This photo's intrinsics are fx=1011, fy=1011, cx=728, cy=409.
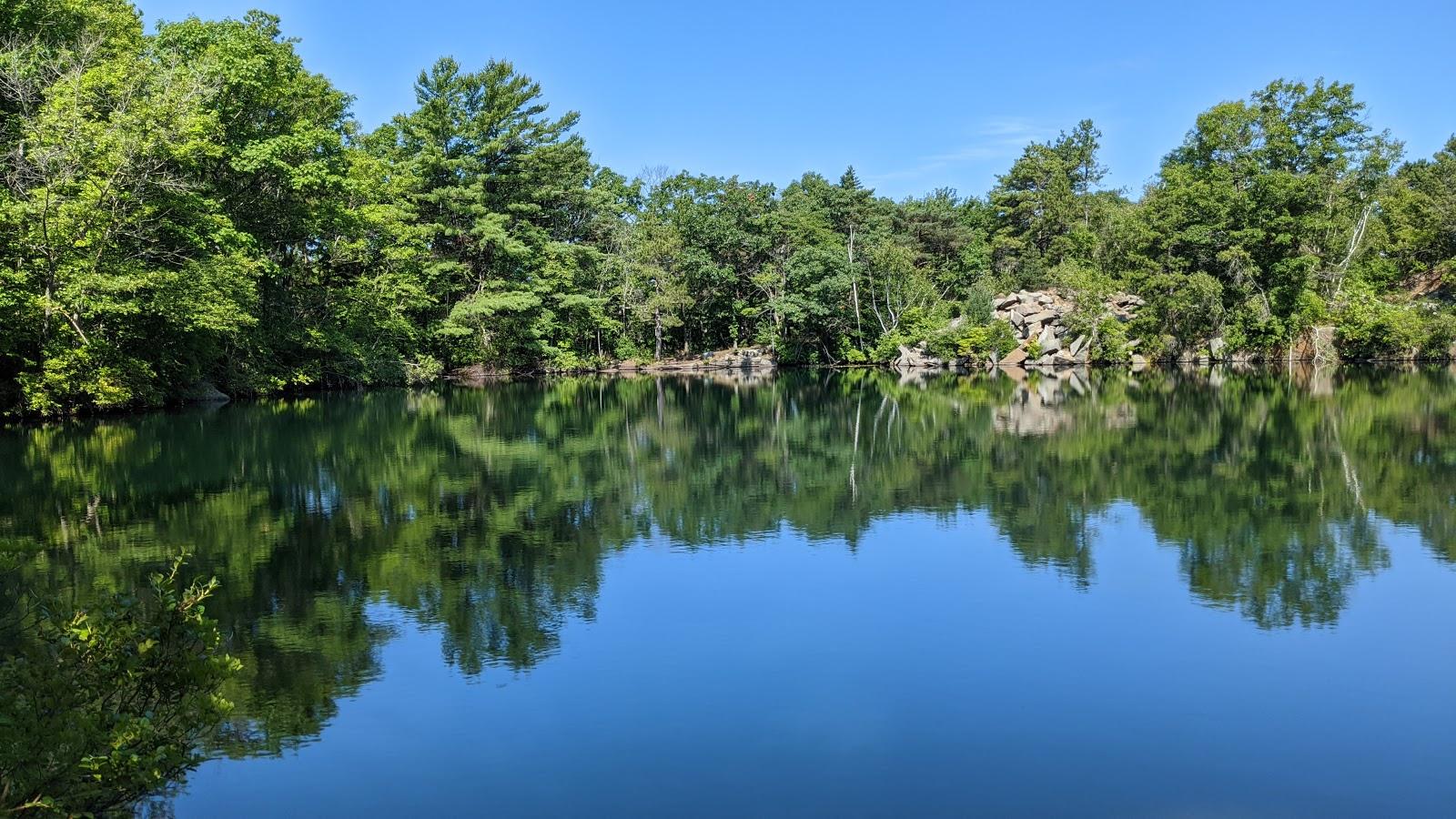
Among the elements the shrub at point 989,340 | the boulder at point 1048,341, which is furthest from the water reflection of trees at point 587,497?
the shrub at point 989,340

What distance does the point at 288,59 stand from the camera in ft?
109

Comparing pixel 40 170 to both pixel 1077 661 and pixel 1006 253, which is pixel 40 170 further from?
pixel 1006 253

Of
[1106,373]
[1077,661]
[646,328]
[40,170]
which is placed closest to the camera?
[1077,661]

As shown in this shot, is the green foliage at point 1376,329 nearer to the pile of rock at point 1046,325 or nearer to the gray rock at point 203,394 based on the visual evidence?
the pile of rock at point 1046,325

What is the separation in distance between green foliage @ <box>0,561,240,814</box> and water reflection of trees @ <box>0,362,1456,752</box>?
23.2 inches

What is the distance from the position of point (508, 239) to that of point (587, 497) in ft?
109

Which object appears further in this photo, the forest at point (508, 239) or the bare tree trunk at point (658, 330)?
the bare tree trunk at point (658, 330)

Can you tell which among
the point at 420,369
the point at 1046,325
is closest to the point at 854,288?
the point at 1046,325

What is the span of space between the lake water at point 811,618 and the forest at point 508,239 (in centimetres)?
785

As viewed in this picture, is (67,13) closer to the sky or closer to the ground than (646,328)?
closer to the sky

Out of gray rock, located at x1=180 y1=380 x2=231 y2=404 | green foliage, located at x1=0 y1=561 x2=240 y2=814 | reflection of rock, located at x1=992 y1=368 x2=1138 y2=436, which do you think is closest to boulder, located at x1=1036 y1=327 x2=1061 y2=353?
reflection of rock, located at x1=992 y1=368 x2=1138 y2=436

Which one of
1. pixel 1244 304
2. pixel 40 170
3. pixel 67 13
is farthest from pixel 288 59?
pixel 1244 304

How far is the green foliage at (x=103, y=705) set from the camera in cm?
382

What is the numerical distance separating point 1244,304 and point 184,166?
43.3 m
